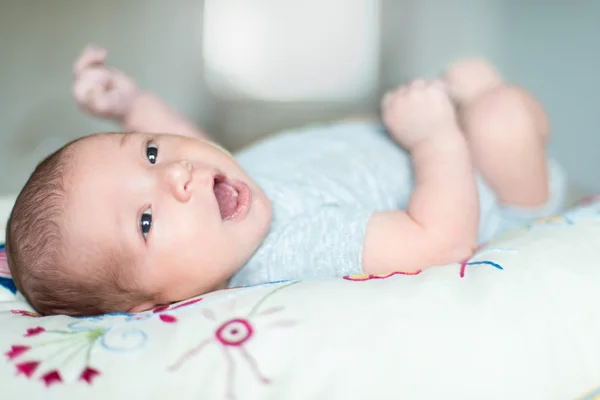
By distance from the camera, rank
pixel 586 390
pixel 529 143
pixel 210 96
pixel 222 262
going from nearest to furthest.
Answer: pixel 586 390 < pixel 222 262 < pixel 529 143 < pixel 210 96

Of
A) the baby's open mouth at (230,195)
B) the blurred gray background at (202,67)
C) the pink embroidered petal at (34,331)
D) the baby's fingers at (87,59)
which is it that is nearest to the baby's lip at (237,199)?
the baby's open mouth at (230,195)

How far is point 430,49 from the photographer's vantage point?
6.25ft

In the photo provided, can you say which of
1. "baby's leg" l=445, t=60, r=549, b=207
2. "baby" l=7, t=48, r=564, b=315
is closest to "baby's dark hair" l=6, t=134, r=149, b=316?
"baby" l=7, t=48, r=564, b=315

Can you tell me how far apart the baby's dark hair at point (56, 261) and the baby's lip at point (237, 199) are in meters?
0.14

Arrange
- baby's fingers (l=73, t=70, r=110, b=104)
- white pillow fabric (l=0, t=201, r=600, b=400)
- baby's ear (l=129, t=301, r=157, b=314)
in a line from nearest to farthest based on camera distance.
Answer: white pillow fabric (l=0, t=201, r=600, b=400), baby's ear (l=129, t=301, r=157, b=314), baby's fingers (l=73, t=70, r=110, b=104)

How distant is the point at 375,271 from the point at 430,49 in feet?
4.20

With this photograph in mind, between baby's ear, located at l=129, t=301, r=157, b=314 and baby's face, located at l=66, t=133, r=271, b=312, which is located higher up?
baby's face, located at l=66, t=133, r=271, b=312

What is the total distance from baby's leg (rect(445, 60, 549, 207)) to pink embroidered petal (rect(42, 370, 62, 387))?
67 centimetres

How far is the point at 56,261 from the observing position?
700mm

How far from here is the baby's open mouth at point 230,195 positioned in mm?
776

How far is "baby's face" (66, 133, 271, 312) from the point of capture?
2.31 feet

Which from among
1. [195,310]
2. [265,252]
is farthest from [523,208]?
[195,310]

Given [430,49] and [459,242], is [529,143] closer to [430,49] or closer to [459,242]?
[459,242]

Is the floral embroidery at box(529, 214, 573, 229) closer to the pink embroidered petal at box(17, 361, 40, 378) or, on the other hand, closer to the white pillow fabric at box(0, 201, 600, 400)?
the white pillow fabric at box(0, 201, 600, 400)
